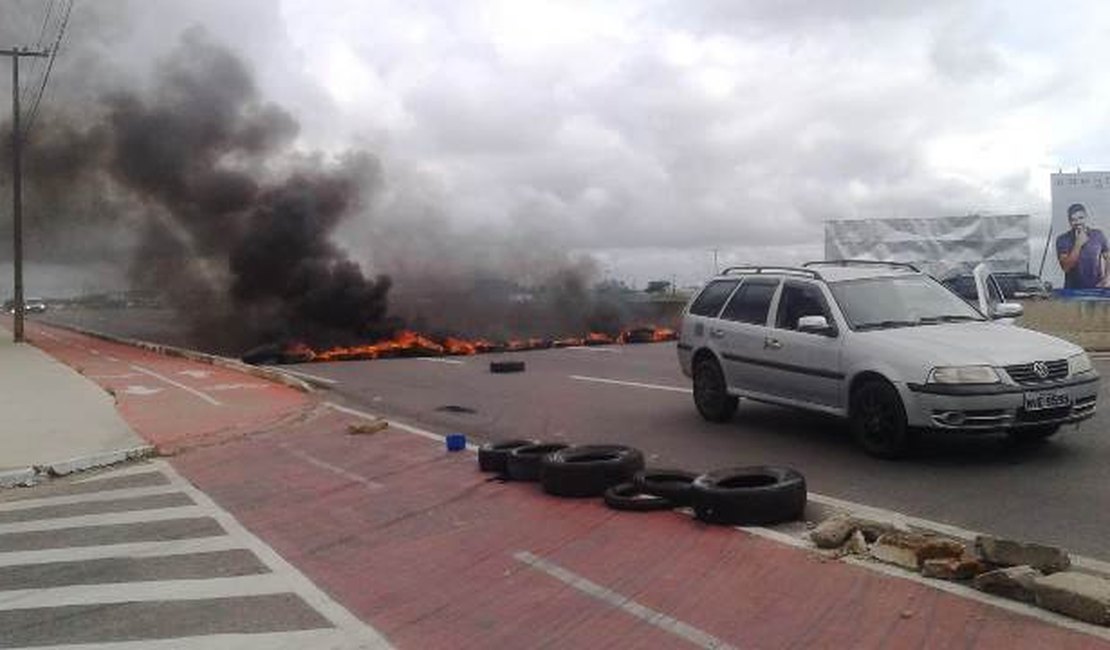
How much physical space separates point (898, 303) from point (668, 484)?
3499mm

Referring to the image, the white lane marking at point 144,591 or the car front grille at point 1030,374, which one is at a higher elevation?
the car front grille at point 1030,374

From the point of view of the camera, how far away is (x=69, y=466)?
396 inches

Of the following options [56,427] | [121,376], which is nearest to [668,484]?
Result: [56,427]

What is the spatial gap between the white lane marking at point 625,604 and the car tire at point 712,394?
503 centimetres

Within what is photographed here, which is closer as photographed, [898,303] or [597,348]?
[898,303]

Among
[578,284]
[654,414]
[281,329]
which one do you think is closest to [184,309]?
[281,329]

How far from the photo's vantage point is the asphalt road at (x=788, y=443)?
22.2 feet

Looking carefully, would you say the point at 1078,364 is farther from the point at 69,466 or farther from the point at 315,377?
the point at 315,377

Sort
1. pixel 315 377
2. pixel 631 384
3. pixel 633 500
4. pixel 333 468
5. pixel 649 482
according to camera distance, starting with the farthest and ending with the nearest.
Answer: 1. pixel 315 377
2. pixel 631 384
3. pixel 333 468
4. pixel 649 482
5. pixel 633 500

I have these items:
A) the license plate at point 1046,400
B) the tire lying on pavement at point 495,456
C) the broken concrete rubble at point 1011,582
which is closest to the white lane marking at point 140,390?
the tire lying on pavement at point 495,456

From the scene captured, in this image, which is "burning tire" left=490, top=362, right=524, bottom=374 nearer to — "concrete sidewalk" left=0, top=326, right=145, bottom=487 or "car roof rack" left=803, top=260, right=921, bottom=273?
"concrete sidewalk" left=0, top=326, right=145, bottom=487

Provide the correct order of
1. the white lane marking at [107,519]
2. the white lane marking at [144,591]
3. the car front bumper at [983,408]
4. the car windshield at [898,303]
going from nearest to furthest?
the white lane marking at [144,591]
the white lane marking at [107,519]
the car front bumper at [983,408]
the car windshield at [898,303]

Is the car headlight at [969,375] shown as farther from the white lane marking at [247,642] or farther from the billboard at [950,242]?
the billboard at [950,242]

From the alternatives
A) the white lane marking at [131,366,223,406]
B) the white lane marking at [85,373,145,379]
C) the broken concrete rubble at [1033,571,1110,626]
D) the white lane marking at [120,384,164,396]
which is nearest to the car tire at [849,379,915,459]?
the broken concrete rubble at [1033,571,1110,626]
